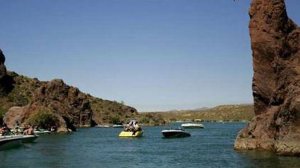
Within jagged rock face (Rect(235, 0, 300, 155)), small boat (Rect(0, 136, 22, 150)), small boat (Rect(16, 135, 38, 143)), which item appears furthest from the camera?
small boat (Rect(16, 135, 38, 143))

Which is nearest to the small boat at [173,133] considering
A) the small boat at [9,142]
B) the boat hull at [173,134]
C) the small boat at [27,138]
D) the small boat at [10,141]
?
the boat hull at [173,134]

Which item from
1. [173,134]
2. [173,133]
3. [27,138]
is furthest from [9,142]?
[173,134]

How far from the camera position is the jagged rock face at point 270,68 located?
66.2 metres

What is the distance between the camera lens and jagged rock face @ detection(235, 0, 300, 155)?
66250mm

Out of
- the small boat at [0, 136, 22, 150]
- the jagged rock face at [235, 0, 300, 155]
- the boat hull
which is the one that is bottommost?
the small boat at [0, 136, 22, 150]

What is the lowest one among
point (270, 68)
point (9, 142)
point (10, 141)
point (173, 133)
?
point (9, 142)

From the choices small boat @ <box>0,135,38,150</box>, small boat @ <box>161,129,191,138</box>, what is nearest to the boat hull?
small boat @ <box>161,129,191,138</box>

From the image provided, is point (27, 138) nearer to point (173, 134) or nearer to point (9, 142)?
point (9, 142)

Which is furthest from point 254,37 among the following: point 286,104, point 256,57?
point 286,104

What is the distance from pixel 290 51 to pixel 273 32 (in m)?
3.42

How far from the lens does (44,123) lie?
558 ft

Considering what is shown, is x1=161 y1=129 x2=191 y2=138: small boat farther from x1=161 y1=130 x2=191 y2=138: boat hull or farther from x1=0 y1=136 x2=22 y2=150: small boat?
x1=0 y1=136 x2=22 y2=150: small boat

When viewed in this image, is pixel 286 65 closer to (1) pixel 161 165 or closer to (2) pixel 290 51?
(2) pixel 290 51

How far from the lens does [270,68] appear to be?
70.9 m
